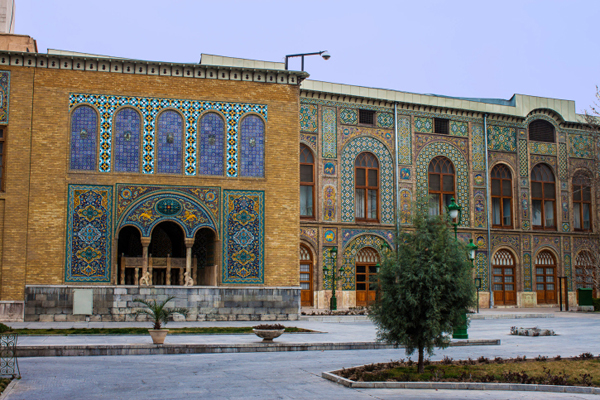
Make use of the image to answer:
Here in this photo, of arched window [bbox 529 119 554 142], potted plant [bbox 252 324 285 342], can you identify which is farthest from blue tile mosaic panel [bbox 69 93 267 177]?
arched window [bbox 529 119 554 142]

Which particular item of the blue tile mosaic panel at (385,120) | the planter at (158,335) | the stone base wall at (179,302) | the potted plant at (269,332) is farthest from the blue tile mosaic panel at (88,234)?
the blue tile mosaic panel at (385,120)

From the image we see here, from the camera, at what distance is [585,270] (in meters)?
34.2

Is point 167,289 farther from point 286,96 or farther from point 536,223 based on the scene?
point 536,223

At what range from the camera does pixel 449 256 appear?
10.7m

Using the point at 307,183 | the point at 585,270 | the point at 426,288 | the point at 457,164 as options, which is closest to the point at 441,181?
the point at 457,164

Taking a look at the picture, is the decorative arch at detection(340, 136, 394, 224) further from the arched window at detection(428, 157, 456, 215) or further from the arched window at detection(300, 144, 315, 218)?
the arched window at detection(428, 157, 456, 215)

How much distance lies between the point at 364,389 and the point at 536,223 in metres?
27.0

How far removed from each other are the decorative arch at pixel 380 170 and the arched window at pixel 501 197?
5.95 metres

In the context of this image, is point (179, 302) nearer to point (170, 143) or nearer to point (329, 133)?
point (170, 143)

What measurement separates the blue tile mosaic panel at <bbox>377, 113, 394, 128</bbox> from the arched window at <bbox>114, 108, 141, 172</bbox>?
12.7 meters

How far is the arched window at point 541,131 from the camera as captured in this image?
34375mm

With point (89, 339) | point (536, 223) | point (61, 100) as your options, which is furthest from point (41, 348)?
point (536, 223)

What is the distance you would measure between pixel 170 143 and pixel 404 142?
12857 mm

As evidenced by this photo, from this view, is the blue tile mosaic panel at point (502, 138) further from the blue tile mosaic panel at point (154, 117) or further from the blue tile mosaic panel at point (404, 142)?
the blue tile mosaic panel at point (154, 117)
